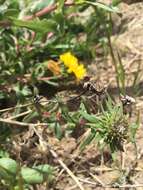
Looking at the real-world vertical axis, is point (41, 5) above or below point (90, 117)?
above

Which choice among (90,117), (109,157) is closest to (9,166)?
(90,117)

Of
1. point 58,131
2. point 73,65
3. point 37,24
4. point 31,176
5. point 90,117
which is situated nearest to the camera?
point 90,117

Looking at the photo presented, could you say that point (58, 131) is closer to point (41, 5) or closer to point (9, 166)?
point (9, 166)

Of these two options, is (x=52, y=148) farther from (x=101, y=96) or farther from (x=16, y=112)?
(x=101, y=96)

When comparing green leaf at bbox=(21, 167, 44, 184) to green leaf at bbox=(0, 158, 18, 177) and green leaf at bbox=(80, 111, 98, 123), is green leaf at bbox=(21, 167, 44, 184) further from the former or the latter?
green leaf at bbox=(80, 111, 98, 123)

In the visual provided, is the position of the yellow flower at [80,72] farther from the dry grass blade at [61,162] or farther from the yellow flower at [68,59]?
the dry grass blade at [61,162]

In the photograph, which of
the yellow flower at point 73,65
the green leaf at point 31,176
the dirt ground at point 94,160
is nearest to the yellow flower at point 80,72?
the yellow flower at point 73,65

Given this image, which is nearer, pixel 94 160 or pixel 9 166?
pixel 9 166
